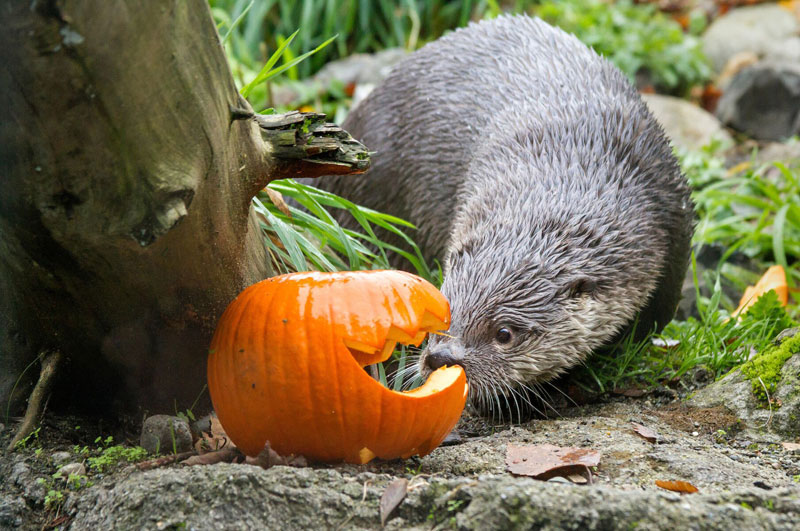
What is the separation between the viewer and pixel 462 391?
2.38 meters

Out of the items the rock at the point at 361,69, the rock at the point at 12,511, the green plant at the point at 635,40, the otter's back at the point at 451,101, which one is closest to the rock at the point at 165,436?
the rock at the point at 12,511

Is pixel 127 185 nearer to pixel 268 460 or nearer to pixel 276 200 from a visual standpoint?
pixel 268 460

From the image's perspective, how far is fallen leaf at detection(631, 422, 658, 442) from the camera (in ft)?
8.79

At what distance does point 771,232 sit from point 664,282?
1998mm

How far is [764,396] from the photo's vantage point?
293 cm

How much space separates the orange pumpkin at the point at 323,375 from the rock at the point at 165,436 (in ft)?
0.44

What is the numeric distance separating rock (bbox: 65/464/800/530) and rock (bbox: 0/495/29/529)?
0.17m

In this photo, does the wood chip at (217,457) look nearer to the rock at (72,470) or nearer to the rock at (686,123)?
the rock at (72,470)

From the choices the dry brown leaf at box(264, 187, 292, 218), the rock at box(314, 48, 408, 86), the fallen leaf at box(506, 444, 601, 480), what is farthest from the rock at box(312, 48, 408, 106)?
the fallen leaf at box(506, 444, 601, 480)

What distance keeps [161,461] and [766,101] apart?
728 cm

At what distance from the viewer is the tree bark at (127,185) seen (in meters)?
1.72

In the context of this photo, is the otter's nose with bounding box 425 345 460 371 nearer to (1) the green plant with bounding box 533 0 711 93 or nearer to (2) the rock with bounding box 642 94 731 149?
(2) the rock with bounding box 642 94 731 149

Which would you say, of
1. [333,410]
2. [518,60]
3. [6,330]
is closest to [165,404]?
[6,330]

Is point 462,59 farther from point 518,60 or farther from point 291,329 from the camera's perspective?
point 291,329
